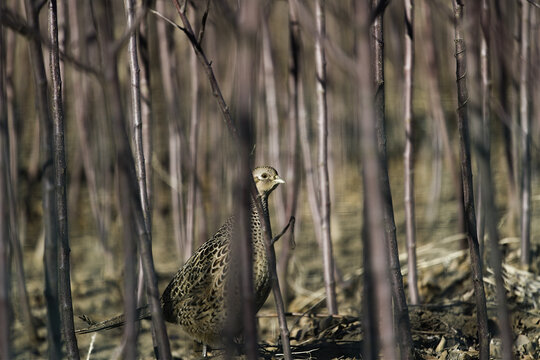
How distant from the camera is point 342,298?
3.90m

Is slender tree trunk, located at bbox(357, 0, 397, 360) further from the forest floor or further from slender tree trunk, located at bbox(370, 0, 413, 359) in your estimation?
the forest floor

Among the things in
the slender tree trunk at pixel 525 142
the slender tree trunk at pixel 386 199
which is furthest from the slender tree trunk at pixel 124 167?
the slender tree trunk at pixel 525 142

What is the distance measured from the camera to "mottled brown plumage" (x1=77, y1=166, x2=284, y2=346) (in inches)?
104

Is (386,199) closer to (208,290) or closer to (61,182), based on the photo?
(61,182)

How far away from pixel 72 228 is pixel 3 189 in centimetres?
440

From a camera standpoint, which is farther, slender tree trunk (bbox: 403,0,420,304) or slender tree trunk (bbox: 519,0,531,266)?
slender tree trunk (bbox: 519,0,531,266)

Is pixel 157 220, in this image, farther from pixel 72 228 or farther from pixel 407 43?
pixel 407 43

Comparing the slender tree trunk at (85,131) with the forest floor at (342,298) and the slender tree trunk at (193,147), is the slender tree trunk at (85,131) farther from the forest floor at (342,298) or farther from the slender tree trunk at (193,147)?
the slender tree trunk at (193,147)

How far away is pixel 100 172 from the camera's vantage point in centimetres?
556

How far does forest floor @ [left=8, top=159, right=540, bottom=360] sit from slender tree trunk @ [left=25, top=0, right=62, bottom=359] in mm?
716

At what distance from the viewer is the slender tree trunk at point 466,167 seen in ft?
6.09

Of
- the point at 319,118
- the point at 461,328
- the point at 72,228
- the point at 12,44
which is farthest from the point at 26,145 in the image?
the point at 461,328

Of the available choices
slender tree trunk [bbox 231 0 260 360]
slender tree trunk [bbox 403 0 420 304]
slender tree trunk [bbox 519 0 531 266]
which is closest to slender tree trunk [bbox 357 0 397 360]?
slender tree trunk [bbox 231 0 260 360]

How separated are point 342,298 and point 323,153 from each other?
51.3 inches
